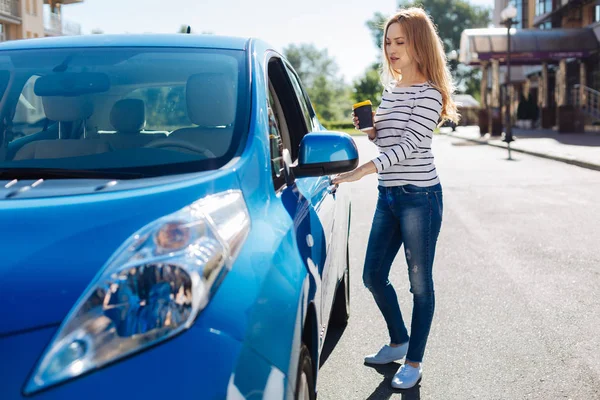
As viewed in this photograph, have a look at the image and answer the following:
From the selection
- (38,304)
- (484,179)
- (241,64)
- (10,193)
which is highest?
(241,64)

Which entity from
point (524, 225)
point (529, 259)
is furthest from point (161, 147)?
point (524, 225)

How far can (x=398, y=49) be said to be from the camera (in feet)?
12.0

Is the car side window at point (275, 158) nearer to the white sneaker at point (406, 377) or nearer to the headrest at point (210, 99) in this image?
the headrest at point (210, 99)

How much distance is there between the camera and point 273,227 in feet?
7.50

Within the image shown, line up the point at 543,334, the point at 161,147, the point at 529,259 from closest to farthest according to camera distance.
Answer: the point at 161,147 → the point at 543,334 → the point at 529,259

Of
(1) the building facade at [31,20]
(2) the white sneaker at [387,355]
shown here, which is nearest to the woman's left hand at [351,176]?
(2) the white sneaker at [387,355]

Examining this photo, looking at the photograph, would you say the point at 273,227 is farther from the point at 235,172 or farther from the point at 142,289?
the point at 142,289

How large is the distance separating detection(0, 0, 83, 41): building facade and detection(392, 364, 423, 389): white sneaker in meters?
43.9

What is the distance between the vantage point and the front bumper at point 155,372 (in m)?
1.64

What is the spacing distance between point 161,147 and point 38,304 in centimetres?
103

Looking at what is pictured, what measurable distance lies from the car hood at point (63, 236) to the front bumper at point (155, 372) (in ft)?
0.20

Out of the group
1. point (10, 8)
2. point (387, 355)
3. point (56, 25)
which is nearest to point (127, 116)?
point (387, 355)

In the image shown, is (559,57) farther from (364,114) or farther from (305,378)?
(305,378)

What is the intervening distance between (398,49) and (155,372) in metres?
2.35
